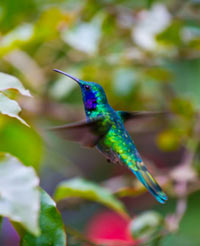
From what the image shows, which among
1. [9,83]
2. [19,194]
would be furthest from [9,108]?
[19,194]

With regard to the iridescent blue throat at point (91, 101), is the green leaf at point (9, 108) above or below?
above

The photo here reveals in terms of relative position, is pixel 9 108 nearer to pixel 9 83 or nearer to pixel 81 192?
pixel 9 83

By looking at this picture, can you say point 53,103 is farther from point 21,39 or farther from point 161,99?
point 21,39

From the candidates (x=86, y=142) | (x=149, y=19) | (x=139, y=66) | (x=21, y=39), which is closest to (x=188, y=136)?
(x=139, y=66)

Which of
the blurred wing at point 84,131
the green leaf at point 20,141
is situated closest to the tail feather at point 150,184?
the blurred wing at point 84,131

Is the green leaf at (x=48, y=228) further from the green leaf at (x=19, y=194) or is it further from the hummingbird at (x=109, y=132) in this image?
the hummingbird at (x=109, y=132)
